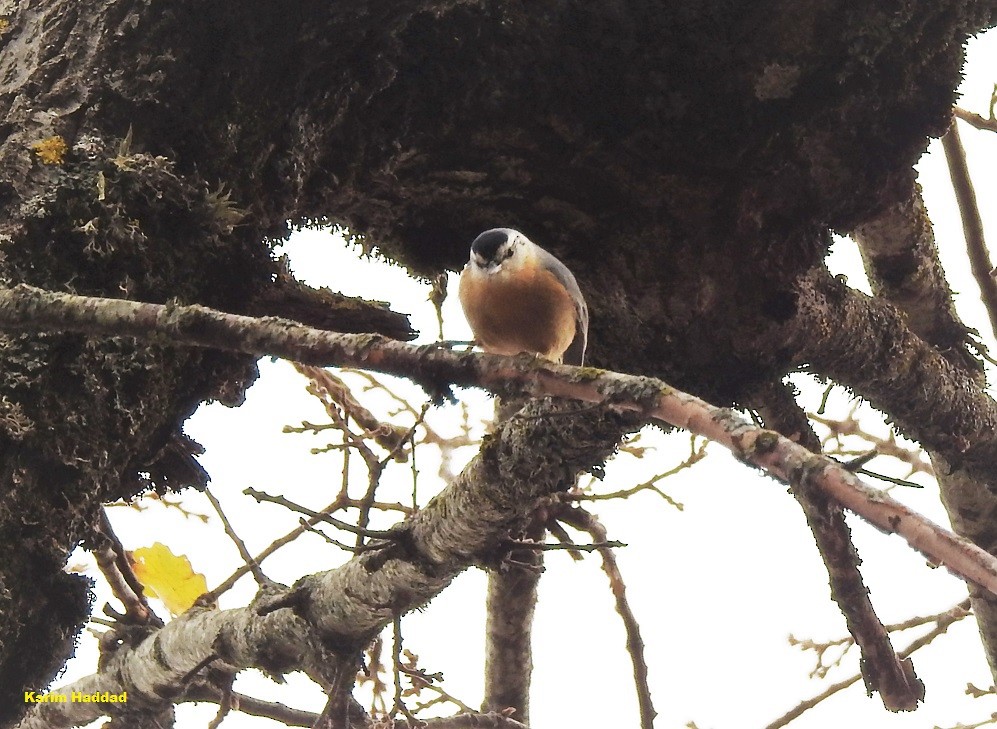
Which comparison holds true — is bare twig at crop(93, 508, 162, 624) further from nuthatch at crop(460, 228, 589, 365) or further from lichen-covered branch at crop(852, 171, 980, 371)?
lichen-covered branch at crop(852, 171, 980, 371)

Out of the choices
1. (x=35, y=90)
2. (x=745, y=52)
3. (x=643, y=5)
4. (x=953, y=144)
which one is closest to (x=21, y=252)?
(x=35, y=90)

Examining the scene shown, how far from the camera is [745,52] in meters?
1.70

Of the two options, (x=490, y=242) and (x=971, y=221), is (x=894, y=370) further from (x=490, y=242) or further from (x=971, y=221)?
(x=490, y=242)

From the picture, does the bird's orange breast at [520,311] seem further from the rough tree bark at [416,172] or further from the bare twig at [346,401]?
the bare twig at [346,401]

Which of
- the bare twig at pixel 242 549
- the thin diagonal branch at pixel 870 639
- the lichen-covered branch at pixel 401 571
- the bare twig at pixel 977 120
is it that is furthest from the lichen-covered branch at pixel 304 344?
the bare twig at pixel 977 120

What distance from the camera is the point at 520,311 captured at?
1747 mm

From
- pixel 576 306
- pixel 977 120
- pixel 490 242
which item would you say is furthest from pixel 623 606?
pixel 977 120

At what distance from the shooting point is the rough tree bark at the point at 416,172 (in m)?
1.35

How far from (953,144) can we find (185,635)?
2.59 metres

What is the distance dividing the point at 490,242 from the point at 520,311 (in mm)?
152

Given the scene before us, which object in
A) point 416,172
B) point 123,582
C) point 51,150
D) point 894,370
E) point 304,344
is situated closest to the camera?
point 304,344

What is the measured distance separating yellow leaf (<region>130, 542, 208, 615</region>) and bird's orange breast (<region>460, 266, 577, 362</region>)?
106 cm

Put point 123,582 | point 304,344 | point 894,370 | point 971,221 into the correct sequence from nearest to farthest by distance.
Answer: point 304,344, point 123,582, point 894,370, point 971,221

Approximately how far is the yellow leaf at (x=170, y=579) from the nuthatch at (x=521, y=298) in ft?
3.51
